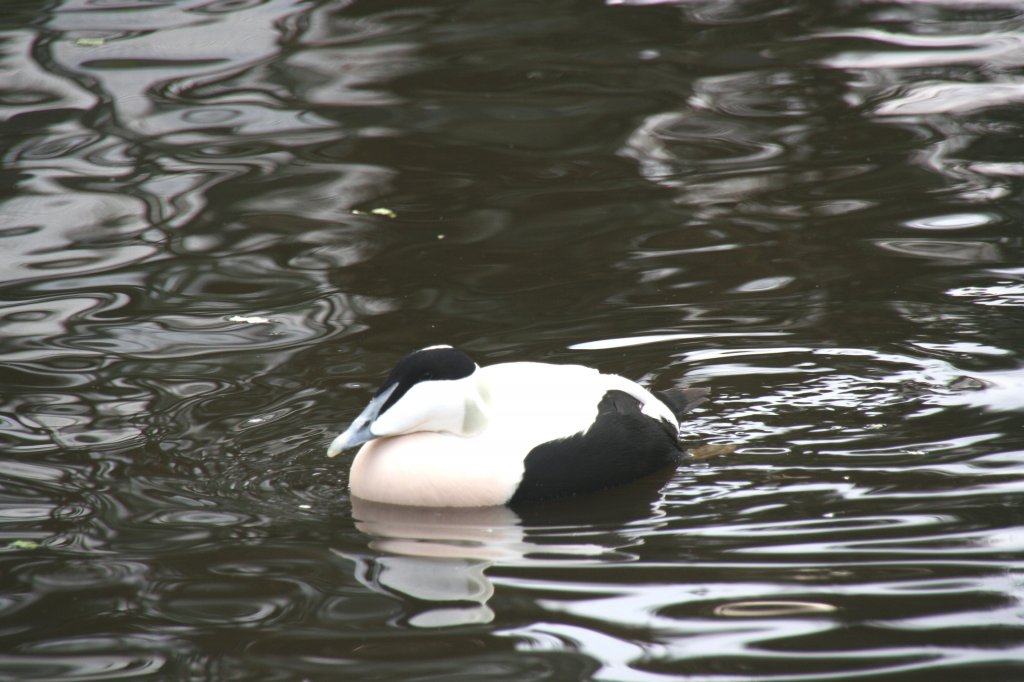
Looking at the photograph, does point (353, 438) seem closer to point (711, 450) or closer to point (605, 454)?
point (605, 454)

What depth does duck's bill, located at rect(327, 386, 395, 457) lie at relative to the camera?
396cm

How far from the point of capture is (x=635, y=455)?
4148 millimetres

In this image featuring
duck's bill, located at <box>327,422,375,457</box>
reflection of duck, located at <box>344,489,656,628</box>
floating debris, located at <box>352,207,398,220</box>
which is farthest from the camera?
floating debris, located at <box>352,207,398,220</box>

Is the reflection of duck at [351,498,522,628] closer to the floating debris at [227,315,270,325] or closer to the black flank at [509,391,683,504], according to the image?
the black flank at [509,391,683,504]

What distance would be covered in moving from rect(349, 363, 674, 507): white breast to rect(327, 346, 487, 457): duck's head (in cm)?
8

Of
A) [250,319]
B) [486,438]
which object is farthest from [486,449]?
[250,319]

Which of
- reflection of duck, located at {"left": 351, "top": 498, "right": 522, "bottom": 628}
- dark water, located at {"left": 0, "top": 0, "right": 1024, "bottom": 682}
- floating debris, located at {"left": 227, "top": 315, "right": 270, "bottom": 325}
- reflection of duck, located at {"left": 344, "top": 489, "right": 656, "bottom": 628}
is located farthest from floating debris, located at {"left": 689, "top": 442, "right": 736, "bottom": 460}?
floating debris, located at {"left": 227, "top": 315, "right": 270, "bottom": 325}

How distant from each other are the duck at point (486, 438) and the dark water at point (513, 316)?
11 cm

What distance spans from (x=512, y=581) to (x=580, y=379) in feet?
3.08

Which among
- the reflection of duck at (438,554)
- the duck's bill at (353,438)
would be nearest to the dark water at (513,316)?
the reflection of duck at (438,554)

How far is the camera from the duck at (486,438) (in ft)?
13.1

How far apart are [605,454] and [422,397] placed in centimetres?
57

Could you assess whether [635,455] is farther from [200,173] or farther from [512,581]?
[200,173]

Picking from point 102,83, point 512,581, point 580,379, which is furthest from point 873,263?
point 102,83
